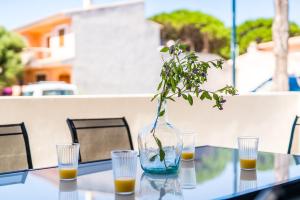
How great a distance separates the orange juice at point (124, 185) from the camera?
1.34 m

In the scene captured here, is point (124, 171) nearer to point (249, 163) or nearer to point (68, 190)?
point (68, 190)

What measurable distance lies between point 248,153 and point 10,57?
16443mm

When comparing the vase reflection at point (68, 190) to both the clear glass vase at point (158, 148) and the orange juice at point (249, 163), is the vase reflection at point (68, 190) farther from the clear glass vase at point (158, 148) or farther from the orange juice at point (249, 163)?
the orange juice at point (249, 163)

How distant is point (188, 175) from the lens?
1.63m

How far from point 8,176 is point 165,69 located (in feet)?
2.23

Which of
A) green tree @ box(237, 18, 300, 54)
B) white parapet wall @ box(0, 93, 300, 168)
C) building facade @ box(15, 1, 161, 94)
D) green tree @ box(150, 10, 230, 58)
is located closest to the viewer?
white parapet wall @ box(0, 93, 300, 168)

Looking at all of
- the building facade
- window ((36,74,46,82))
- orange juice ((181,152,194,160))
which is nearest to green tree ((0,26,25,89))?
window ((36,74,46,82))

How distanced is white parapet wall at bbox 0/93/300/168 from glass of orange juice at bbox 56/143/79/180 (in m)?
1.61


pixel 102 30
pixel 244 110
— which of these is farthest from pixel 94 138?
pixel 102 30

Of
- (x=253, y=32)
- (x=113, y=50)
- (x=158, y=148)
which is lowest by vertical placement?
(x=158, y=148)

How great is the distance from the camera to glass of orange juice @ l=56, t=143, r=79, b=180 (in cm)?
152

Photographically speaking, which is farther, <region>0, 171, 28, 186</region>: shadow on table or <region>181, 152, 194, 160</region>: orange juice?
<region>181, 152, 194, 160</region>: orange juice

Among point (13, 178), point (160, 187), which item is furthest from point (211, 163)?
point (13, 178)

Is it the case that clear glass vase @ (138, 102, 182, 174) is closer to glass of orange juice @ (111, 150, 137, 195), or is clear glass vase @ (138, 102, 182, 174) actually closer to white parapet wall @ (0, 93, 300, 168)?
glass of orange juice @ (111, 150, 137, 195)
